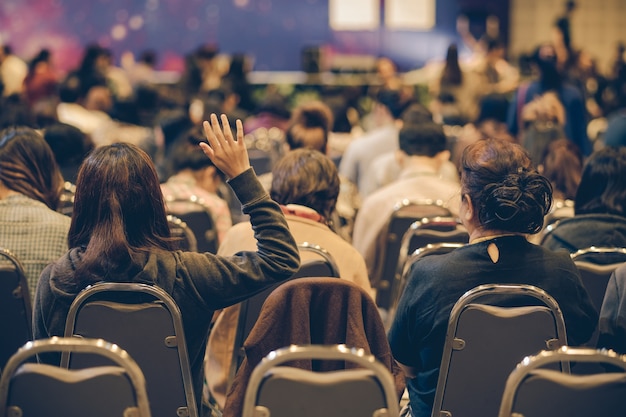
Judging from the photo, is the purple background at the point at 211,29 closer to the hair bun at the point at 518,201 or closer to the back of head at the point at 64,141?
the back of head at the point at 64,141

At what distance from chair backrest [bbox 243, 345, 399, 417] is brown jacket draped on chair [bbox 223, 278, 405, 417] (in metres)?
0.38

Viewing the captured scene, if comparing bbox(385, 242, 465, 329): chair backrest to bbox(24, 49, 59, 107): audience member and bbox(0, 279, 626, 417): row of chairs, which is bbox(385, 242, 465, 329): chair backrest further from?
bbox(24, 49, 59, 107): audience member

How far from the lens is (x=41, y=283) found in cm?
257

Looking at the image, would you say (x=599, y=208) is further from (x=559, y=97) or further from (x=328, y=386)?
(x=559, y=97)

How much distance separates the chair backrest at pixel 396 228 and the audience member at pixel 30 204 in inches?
55.4

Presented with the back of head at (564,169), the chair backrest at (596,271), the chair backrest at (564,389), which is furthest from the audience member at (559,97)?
the chair backrest at (564,389)

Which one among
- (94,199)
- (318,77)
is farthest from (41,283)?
(318,77)

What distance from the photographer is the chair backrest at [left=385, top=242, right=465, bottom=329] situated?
3.27 meters

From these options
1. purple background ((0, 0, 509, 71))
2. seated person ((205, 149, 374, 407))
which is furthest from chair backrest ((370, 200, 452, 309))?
purple background ((0, 0, 509, 71))

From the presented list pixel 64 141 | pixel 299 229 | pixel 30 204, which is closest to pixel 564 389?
pixel 299 229

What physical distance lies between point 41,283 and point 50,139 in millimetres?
2388

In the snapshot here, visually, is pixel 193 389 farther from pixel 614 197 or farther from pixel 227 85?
pixel 227 85

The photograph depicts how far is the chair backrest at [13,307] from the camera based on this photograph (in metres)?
2.95

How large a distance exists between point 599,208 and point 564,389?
162 centimetres
